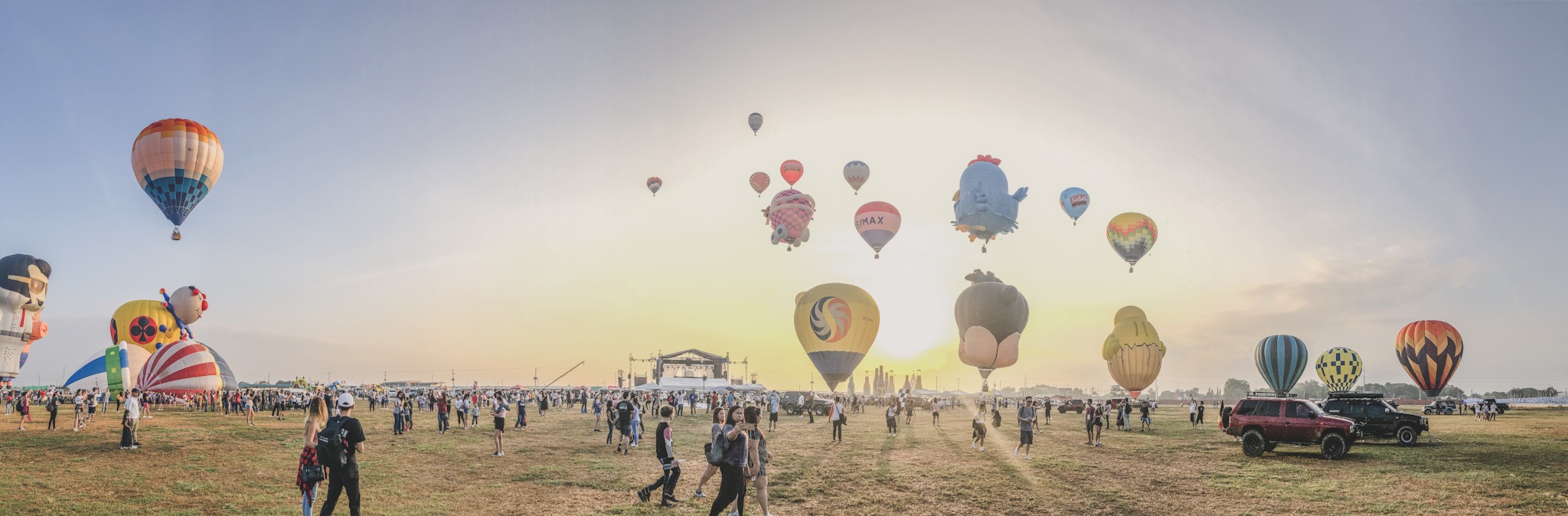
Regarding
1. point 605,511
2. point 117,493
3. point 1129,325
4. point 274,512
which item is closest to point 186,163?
point 117,493

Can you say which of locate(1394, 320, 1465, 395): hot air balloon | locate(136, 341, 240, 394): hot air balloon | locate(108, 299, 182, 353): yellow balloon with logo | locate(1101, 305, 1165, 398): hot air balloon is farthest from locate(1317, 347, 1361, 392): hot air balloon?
locate(108, 299, 182, 353): yellow balloon with logo

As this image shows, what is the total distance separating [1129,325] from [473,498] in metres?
49.4

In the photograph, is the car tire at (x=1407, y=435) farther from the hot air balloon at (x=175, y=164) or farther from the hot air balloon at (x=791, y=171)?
the hot air balloon at (x=175, y=164)

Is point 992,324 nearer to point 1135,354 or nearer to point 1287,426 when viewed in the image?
point 1135,354

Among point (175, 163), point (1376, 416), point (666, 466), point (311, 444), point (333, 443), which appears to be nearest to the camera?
point (333, 443)

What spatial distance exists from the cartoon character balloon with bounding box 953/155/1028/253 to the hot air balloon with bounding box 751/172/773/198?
49.4ft

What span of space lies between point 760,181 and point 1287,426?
38323 mm

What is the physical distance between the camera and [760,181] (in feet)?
185

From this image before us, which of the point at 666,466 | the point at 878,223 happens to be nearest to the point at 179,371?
the point at 878,223

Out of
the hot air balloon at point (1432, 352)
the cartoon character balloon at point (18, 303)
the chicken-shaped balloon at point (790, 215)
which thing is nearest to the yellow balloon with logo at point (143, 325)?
the cartoon character balloon at point (18, 303)

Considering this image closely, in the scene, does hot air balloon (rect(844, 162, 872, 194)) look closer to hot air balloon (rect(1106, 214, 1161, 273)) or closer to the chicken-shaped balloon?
the chicken-shaped balloon

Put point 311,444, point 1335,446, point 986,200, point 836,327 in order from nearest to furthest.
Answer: point 311,444, point 1335,446, point 986,200, point 836,327

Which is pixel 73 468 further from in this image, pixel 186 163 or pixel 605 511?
pixel 186 163

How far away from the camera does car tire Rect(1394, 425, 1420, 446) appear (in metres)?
26.3
